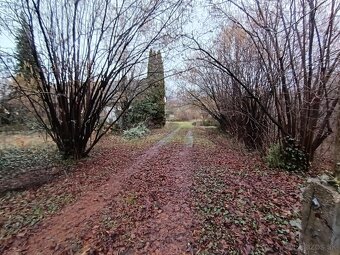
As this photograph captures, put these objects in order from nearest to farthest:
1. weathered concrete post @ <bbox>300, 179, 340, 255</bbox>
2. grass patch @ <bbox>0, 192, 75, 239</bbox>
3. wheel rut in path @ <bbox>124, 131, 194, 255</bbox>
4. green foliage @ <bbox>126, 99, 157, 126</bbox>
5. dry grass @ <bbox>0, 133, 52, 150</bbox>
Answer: weathered concrete post @ <bbox>300, 179, 340, 255</bbox> → wheel rut in path @ <bbox>124, 131, 194, 255</bbox> → grass patch @ <bbox>0, 192, 75, 239</bbox> → dry grass @ <bbox>0, 133, 52, 150</bbox> → green foliage @ <bbox>126, 99, 157, 126</bbox>

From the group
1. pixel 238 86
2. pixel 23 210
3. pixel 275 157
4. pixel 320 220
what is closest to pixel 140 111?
pixel 238 86

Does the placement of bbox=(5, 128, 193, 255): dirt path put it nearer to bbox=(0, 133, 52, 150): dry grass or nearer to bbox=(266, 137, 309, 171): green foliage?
bbox=(266, 137, 309, 171): green foliage

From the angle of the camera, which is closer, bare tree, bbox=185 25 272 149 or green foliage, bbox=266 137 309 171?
green foliage, bbox=266 137 309 171

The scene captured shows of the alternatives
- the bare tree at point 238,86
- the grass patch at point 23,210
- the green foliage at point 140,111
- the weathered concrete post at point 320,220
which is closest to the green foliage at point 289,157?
the bare tree at point 238,86

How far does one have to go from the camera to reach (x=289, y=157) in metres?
6.61

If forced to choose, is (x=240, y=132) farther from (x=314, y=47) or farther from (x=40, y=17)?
(x=40, y=17)

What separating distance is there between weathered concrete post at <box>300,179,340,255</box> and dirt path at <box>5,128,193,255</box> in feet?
4.90

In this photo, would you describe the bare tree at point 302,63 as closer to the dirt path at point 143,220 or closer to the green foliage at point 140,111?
the dirt path at point 143,220

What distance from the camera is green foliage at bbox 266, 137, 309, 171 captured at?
21.3 feet

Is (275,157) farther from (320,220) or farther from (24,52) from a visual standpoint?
(24,52)

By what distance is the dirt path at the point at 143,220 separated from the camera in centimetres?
326

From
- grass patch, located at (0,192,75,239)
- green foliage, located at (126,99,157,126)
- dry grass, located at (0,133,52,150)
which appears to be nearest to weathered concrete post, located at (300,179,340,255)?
grass patch, located at (0,192,75,239)

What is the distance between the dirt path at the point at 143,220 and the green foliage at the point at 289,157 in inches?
101

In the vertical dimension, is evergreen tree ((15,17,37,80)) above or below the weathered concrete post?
above
